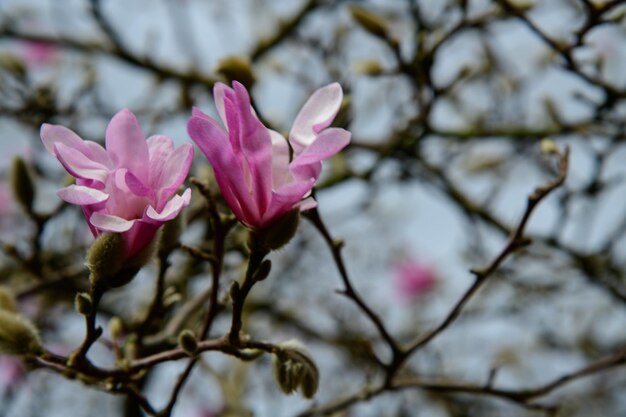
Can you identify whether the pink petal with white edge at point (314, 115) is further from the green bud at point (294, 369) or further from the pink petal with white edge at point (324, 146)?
the green bud at point (294, 369)

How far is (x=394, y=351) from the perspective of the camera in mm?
1354

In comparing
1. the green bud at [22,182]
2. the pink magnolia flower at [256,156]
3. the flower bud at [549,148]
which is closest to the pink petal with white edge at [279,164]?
the pink magnolia flower at [256,156]

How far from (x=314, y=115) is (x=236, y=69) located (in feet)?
1.42

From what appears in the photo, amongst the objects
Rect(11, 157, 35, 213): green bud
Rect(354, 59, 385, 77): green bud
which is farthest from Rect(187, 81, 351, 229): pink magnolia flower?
Rect(354, 59, 385, 77): green bud

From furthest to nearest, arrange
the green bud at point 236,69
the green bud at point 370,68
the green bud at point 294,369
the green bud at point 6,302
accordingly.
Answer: the green bud at point 370,68 < the green bud at point 236,69 < the green bud at point 6,302 < the green bud at point 294,369

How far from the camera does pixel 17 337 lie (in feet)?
3.30

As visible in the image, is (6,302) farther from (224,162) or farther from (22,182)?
(224,162)

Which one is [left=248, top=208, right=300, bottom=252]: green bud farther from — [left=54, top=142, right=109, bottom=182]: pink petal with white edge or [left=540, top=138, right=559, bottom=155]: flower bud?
[left=540, top=138, right=559, bottom=155]: flower bud

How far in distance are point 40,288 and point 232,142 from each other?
1.21 m

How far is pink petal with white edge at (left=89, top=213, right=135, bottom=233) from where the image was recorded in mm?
807

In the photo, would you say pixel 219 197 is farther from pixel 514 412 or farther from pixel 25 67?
pixel 514 412

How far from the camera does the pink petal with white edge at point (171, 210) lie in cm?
→ 81

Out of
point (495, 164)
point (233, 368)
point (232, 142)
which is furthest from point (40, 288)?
point (495, 164)

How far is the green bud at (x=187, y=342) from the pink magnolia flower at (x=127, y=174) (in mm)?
148
